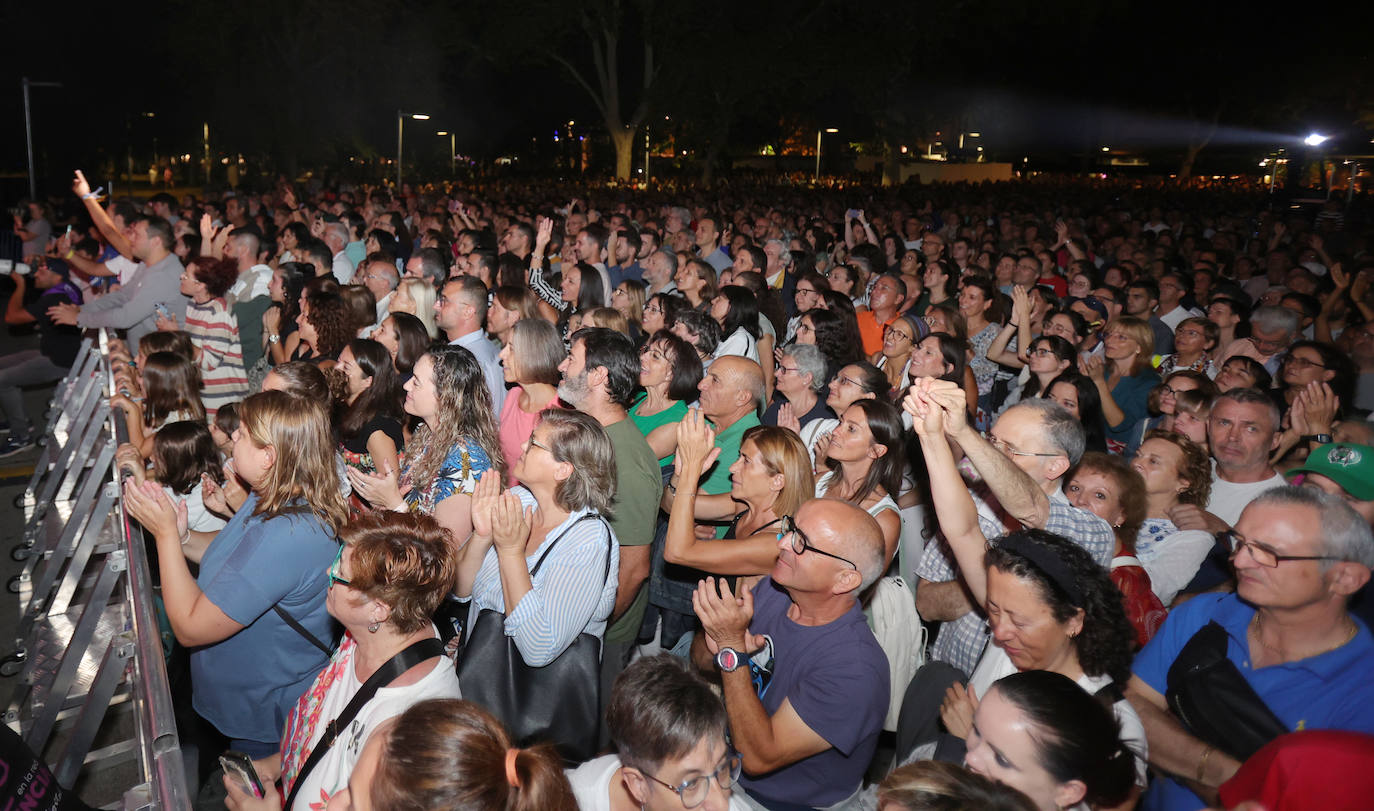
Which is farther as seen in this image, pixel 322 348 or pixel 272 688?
pixel 322 348

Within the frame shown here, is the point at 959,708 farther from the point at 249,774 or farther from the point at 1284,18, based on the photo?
the point at 1284,18

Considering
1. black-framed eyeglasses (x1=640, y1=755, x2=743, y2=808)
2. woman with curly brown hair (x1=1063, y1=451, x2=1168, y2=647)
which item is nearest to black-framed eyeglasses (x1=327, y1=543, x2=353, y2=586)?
black-framed eyeglasses (x1=640, y1=755, x2=743, y2=808)

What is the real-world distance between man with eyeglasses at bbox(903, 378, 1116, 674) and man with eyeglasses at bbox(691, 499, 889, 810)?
0.45 meters

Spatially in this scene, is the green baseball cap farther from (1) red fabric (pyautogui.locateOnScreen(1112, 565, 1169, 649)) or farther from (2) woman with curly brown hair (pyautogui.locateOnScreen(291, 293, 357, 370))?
(2) woman with curly brown hair (pyautogui.locateOnScreen(291, 293, 357, 370))

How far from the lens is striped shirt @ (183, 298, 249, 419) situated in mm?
6133

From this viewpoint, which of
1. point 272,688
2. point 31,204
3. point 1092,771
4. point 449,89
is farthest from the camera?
point 449,89

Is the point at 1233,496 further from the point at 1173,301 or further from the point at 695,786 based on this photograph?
the point at 1173,301

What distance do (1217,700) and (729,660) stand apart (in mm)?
1298

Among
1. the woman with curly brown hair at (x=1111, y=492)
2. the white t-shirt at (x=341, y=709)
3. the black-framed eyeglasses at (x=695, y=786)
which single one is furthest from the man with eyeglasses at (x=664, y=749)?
the woman with curly brown hair at (x=1111, y=492)

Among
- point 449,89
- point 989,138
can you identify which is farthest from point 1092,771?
point 989,138

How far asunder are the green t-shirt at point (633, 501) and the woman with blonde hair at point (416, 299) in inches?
117

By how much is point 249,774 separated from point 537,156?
44898 millimetres

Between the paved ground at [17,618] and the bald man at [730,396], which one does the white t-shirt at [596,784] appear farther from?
the paved ground at [17,618]

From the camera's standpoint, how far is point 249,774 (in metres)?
2.27
